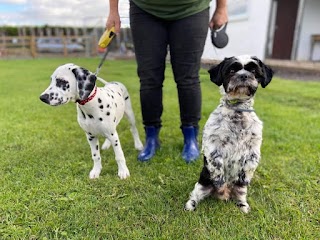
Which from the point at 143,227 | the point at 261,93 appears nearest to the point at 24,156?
the point at 143,227

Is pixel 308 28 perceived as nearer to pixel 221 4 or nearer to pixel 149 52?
pixel 221 4

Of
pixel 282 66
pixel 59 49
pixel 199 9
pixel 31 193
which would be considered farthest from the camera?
pixel 59 49

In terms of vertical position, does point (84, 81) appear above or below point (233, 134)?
→ above

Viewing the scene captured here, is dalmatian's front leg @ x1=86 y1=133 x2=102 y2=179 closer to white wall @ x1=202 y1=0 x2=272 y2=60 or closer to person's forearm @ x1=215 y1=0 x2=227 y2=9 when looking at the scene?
person's forearm @ x1=215 y1=0 x2=227 y2=9

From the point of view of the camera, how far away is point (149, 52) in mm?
2969

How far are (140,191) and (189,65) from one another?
1.18 metres

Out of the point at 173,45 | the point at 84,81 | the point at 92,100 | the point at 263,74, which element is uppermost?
the point at 173,45

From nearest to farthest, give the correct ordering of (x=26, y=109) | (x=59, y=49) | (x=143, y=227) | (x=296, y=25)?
(x=143, y=227) < (x=26, y=109) < (x=296, y=25) < (x=59, y=49)

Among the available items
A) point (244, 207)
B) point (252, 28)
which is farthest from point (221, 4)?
point (252, 28)

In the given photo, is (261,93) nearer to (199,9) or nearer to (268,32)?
(199,9)

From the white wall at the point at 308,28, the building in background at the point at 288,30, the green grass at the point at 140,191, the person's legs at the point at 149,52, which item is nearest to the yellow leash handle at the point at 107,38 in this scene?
the person's legs at the point at 149,52

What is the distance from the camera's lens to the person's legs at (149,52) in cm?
291

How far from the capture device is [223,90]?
2.25 meters

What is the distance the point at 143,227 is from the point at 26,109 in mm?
3752
